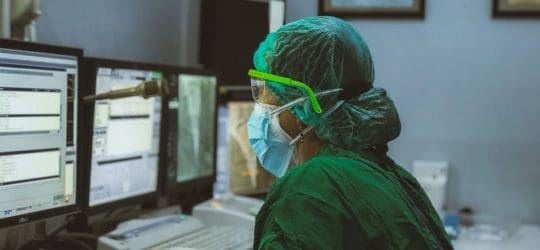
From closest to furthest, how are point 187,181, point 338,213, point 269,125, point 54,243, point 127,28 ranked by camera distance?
point 338,213
point 269,125
point 54,243
point 187,181
point 127,28

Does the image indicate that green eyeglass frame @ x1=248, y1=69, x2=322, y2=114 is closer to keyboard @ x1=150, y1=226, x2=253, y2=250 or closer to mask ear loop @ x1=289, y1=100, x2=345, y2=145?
mask ear loop @ x1=289, y1=100, x2=345, y2=145

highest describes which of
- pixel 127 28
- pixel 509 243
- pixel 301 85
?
pixel 127 28

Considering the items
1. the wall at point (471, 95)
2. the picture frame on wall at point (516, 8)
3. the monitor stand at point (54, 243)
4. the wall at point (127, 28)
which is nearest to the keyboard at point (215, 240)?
the monitor stand at point (54, 243)

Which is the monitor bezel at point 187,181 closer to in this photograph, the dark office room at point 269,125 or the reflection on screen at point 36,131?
the dark office room at point 269,125

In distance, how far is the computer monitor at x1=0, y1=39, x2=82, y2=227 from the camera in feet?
4.37

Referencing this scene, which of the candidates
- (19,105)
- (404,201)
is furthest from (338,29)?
(19,105)

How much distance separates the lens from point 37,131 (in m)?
1.40

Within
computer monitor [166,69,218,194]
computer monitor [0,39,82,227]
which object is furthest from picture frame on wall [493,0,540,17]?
computer monitor [0,39,82,227]

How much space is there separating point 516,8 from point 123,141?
1.55 metres

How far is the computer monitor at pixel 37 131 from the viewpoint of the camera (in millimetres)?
1333

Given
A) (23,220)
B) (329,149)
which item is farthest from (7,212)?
(329,149)

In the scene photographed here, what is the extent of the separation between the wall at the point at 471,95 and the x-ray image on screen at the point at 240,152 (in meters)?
0.63

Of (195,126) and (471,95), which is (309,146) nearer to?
(195,126)

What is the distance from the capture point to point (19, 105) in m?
1.35
